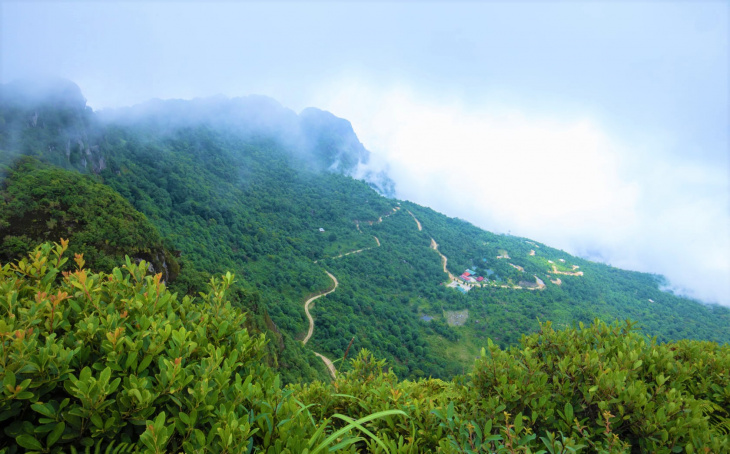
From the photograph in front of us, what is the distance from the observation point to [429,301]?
59562 mm

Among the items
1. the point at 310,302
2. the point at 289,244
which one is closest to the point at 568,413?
the point at 310,302

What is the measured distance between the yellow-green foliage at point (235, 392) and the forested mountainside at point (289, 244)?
302cm

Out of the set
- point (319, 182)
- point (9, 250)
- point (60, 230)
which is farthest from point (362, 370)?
point (319, 182)

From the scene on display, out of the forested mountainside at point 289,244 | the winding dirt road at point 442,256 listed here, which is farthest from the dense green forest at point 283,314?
the winding dirt road at point 442,256

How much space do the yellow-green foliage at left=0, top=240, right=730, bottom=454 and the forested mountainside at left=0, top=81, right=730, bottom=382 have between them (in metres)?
3.02

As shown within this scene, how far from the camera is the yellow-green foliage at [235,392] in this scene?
1664 mm

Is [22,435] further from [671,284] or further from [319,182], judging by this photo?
[671,284]

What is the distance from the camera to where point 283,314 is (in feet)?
129

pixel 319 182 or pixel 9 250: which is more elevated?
pixel 319 182

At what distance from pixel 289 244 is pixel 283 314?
25.3 metres

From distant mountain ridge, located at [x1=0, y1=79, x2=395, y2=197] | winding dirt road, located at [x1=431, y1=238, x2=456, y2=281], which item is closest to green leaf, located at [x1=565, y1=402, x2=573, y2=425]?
distant mountain ridge, located at [x1=0, y1=79, x2=395, y2=197]

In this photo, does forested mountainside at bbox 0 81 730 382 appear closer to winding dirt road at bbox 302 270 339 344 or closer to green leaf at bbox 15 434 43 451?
winding dirt road at bbox 302 270 339 344

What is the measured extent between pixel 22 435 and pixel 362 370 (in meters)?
3.14

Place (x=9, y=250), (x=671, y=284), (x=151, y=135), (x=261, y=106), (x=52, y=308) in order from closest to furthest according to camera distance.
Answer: (x=52, y=308)
(x=9, y=250)
(x=151, y=135)
(x=671, y=284)
(x=261, y=106)
